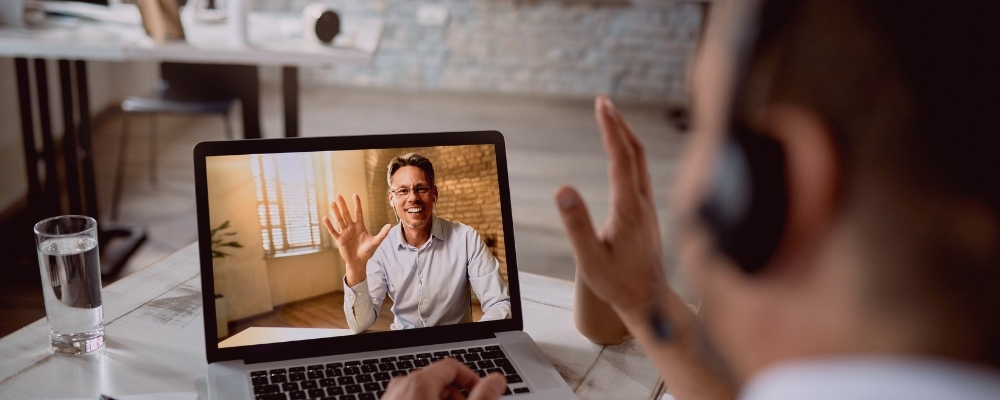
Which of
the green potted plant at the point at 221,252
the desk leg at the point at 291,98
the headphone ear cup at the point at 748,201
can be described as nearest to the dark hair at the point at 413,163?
the green potted plant at the point at 221,252

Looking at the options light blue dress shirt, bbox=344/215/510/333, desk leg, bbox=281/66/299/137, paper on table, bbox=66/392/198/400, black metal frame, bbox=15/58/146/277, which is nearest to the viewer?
paper on table, bbox=66/392/198/400

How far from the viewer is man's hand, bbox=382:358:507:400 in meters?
0.73

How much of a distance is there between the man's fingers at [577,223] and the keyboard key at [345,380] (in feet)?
1.03

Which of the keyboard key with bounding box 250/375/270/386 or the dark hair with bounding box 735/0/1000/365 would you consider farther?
the keyboard key with bounding box 250/375/270/386

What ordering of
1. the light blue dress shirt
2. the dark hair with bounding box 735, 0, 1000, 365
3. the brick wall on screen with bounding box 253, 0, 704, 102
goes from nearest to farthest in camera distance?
the dark hair with bounding box 735, 0, 1000, 365 → the light blue dress shirt → the brick wall on screen with bounding box 253, 0, 704, 102

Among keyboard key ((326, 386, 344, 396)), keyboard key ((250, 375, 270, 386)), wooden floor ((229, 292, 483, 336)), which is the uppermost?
wooden floor ((229, 292, 483, 336))

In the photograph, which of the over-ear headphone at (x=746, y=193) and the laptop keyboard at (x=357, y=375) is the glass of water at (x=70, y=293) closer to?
the laptop keyboard at (x=357, y=375)

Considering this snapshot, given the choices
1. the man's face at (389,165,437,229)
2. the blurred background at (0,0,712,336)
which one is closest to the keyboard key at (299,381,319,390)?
the man's face at (389,165,437,229)

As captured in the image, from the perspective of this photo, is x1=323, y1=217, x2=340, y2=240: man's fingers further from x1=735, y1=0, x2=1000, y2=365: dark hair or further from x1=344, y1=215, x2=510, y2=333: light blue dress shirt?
x1=735, y1=0, x2=1000, y2=365: dark hair

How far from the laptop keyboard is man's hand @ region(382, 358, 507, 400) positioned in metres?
0.04

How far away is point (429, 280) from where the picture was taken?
946 millimetres

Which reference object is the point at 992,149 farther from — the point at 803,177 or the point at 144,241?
the point at 144,241

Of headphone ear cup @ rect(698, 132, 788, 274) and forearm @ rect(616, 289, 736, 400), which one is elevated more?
headphone ear cup @ rect(698, 132, 788, 274)

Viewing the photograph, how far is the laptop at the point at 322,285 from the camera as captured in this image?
2.88 ft
